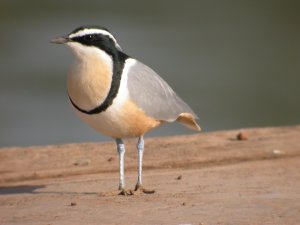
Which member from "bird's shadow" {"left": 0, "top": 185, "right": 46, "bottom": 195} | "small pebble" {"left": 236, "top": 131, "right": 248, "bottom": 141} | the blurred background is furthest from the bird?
the blurred background

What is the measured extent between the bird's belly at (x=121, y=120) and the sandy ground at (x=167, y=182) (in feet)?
1.46

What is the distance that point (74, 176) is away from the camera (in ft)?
28.7

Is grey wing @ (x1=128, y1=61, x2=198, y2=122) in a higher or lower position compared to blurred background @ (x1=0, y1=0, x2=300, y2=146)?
higher

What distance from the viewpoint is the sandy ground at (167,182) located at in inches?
284

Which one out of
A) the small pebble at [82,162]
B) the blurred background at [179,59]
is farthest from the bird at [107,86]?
the blurred background at [179,59]

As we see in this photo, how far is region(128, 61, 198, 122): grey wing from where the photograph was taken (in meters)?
8.00

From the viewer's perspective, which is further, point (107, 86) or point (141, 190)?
point (141, 190)

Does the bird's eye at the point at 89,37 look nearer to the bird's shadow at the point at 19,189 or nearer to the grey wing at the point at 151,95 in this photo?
the grey wing at the point at 151,95

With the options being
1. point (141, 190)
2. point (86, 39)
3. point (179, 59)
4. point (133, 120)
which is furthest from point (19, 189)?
point (179, 59)

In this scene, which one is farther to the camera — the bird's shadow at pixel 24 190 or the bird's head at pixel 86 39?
the bird's shadow at pixel 24 190

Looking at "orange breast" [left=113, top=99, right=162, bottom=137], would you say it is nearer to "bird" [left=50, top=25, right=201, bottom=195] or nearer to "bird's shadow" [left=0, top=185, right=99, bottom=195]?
"bird" [left=50, top=25, right=201, bottom=195]

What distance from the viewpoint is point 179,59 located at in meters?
17.0

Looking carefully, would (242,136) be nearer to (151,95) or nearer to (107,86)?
(151,95)

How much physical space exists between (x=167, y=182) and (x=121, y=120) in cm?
74
